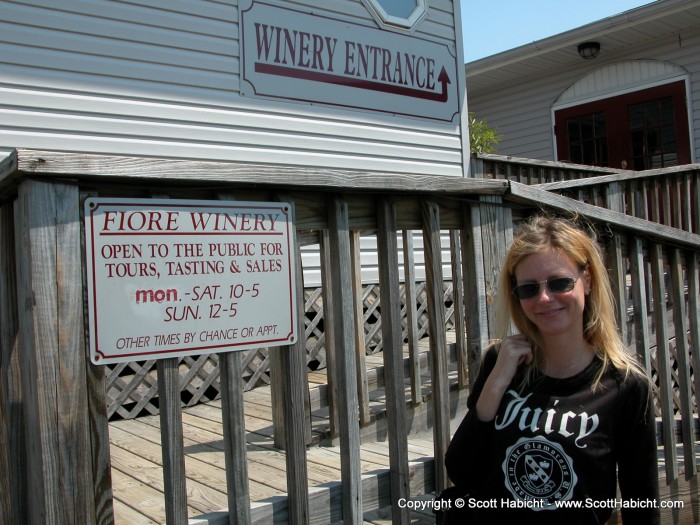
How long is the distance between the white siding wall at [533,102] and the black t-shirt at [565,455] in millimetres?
10571

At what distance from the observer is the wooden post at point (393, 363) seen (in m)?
2.53

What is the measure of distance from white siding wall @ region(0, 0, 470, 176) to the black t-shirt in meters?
4.45

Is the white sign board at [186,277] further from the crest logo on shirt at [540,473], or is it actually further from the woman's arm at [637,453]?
the woman's arm at [637,453]

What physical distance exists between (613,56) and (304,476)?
11.3m

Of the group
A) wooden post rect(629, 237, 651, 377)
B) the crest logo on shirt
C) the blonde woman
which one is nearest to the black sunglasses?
the blonde woman

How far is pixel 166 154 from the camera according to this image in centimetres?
602

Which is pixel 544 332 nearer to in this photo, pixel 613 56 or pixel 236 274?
pixel 236 274

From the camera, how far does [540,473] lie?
203 cm

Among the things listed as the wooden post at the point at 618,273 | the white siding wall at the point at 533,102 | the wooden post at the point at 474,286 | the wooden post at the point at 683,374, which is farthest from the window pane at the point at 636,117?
the wooden post at the point at 474,286

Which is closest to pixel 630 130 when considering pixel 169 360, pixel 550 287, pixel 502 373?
pixel 550 287

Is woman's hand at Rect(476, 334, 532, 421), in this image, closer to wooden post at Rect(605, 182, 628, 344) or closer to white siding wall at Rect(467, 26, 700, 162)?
wooden post at Rect(605, 182, 628, 344)

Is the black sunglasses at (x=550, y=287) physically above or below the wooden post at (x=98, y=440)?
above

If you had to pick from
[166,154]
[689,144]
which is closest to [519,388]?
[166,154]

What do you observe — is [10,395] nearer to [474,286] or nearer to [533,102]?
[474,286]
